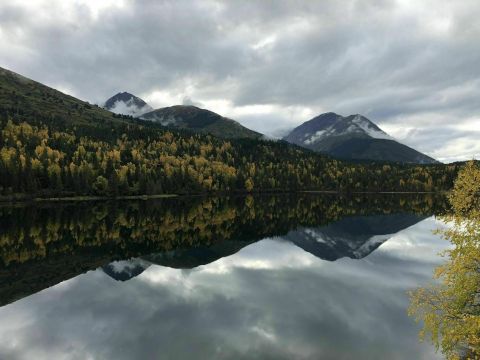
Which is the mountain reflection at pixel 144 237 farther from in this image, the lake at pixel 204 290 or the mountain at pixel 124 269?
the lake at pixel 204 290

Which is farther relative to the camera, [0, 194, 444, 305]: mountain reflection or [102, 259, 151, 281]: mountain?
[0, 194, 444, 305]: mountain reflection

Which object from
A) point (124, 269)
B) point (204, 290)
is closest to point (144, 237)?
point (124, 269)

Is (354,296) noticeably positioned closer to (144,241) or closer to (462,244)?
(462,244)

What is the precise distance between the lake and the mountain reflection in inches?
18.7

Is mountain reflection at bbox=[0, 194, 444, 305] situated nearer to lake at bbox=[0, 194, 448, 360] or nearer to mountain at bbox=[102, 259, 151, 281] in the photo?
mountain at bbox=[102, 259, 151, 281]

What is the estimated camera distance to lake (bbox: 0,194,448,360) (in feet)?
119

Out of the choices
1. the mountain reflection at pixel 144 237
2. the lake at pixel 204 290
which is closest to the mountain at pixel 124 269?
the mountain reflection at pixel 144 237

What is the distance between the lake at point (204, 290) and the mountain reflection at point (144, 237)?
475 mm

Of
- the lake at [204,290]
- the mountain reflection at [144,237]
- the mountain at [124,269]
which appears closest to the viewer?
the lake at [204,290]

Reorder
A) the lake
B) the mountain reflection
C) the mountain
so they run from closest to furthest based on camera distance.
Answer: the lake
the mountain
the mountain reflection

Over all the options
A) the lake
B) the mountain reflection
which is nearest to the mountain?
the mountain reflection

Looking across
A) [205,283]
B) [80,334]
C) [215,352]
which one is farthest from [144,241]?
[215,352]

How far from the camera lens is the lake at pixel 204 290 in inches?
1433

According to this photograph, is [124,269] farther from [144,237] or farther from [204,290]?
[144,237]
